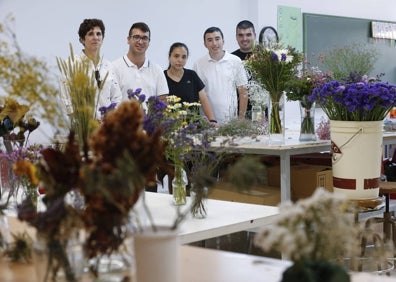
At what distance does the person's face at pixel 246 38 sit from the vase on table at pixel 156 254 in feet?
17.9

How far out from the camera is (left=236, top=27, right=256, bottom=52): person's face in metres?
6.58

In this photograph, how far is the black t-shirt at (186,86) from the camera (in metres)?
6.07

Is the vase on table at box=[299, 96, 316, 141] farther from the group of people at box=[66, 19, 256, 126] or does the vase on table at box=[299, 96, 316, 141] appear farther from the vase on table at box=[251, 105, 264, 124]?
the group of people at box=[66, 19, 256, 126]

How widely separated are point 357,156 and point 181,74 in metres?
2.83

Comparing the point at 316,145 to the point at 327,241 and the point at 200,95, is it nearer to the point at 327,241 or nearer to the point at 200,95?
the point at 200,95

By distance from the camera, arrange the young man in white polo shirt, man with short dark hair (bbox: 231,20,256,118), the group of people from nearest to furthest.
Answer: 1. the group of people
2. the young man in white polo shirt
3. man with short dark hair (bbox: 231,20,256,118)

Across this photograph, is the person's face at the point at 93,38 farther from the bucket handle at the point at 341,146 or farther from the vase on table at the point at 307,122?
the bucket handle at the point at 341,146

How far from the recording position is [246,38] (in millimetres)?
6617

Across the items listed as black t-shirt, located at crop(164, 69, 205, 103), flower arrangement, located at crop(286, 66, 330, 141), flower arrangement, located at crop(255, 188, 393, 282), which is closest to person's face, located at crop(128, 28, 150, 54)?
black t-shirt, located at crop(164, 69, 205, 103)

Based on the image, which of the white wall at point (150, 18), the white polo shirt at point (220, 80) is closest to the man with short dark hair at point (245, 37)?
the white polo shirt at point (220, 80)

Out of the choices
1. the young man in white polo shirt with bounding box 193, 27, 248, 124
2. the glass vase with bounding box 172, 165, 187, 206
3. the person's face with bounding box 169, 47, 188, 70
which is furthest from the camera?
the young man in white polo shirt with bounding box 193, 27, 248, 124

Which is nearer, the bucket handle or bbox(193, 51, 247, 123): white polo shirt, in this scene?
the bucket handle

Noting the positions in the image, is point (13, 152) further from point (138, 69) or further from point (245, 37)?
point (245, 37)

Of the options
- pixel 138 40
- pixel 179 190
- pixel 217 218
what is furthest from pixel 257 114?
pixel 217 218
